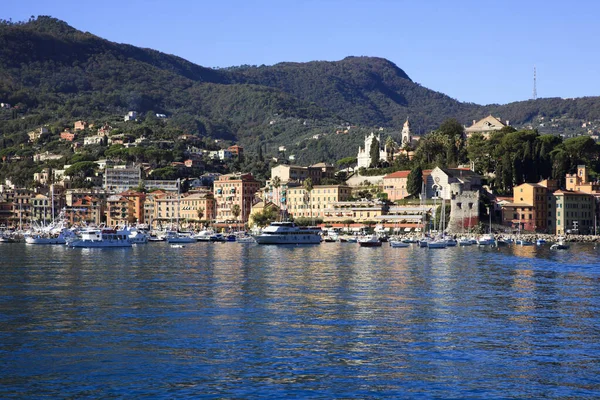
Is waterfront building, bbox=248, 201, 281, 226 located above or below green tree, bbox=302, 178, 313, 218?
below

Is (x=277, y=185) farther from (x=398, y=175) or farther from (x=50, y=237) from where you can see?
(x=50, y=237)

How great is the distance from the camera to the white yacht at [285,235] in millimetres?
96562

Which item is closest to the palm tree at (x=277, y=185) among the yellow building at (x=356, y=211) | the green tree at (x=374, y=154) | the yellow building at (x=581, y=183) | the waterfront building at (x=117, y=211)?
the yellow building at (x=356, y=211)

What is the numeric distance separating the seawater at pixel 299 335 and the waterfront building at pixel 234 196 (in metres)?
88.6

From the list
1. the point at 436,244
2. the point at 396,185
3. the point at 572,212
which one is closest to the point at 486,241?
the point at 436,244

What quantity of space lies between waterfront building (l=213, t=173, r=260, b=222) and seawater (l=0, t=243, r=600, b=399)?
8859 centimetres

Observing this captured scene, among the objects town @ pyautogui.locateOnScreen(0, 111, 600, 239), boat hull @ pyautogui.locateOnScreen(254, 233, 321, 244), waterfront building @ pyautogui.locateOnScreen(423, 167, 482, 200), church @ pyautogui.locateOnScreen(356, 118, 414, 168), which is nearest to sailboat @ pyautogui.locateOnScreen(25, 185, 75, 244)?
town @ pyautogui.locateOnScreen(0, 111, 600, 239)

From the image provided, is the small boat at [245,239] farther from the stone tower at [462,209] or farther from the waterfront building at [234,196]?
the waterfront building at [234,196]

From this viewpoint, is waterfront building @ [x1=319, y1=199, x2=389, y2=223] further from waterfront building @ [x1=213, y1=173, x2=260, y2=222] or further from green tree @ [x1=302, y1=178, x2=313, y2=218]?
waterfront building @ [x1=213, y1=173, x2=260, y2=222]

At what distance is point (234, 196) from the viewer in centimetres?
14212

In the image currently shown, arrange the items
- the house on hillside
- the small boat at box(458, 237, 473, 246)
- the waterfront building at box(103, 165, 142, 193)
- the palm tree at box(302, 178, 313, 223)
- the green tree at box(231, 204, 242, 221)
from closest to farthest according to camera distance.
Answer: the small boat at box(458, 237, 473, 246) → the palm tree at box(302, 178, 313, 223) → the green tree at box(231, 204, 242, 221) → the house on hillside → the waterfront building at box(103, 165, 142, 193)

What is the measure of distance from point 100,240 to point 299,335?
6317cm

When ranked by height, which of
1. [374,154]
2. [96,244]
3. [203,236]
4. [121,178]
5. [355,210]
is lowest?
[96,244]

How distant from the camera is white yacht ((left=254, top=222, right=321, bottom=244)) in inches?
3802
